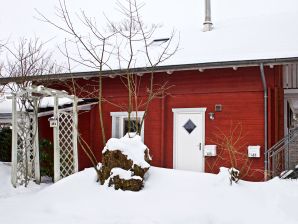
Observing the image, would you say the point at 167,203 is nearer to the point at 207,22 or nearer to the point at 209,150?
the point at 209,150

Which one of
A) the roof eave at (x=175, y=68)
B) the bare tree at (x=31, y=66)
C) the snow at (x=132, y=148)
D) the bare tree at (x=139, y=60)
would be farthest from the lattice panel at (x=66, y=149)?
the snow at (x=132, y=148)

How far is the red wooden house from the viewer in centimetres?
1065

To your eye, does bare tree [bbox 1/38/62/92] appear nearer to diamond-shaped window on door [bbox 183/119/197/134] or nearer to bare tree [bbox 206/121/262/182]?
diamond-shaped window on door [bbox 183/119/197/134]

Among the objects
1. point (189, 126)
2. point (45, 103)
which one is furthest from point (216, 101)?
point (45, 103)

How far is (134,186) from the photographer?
750cm

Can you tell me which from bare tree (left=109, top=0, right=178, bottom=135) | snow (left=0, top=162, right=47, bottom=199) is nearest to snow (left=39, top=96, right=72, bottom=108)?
bare tree (left=109, top=0, right=178, bottom=135)

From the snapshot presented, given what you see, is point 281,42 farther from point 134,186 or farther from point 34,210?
point 34,210

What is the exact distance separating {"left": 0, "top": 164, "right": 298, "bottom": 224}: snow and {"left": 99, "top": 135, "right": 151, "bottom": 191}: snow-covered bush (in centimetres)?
18

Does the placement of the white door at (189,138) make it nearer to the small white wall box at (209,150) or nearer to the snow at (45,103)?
the small white wall box at (209,150)

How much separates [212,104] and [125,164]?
4.36 meters

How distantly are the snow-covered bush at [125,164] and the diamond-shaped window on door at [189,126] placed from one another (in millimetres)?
3689

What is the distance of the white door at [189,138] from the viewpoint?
1143 cm

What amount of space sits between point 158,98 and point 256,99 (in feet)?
9.25

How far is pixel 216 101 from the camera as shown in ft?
37.0
